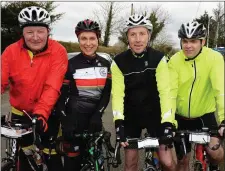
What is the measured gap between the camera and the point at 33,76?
366 cm

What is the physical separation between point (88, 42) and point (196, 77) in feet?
4.48

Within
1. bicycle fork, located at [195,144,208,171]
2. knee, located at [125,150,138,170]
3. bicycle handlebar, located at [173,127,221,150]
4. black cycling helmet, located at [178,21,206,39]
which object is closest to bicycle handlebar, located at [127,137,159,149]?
bicycle handlebar, located at [173,127,221,150]

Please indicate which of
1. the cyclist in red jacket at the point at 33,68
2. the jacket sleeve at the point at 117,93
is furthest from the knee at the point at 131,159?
the cyclist in red jacket at the point at 33,68

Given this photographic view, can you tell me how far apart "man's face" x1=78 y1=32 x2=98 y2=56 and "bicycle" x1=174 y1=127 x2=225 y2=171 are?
1.42m

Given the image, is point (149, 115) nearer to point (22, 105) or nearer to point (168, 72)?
point (168, 72)

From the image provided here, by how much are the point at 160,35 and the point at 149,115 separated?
3440 centimetres

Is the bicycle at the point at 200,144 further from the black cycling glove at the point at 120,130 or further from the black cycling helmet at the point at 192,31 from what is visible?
the black cycling helmet at the point at 192,31

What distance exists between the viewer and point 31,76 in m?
3.66

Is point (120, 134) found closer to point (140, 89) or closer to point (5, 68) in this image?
point (140, 89)

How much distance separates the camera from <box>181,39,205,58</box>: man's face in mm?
3725

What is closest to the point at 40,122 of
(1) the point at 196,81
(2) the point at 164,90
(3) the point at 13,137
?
(3) the point at 13,137

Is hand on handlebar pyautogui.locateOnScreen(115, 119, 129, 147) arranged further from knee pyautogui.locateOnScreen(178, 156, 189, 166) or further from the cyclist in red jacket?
knee pyautogui.locateOnScreen(178, 156, 189, 166)

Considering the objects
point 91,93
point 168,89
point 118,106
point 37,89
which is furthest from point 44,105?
point 168,89

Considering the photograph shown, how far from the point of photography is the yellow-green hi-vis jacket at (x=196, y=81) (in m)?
3.66
